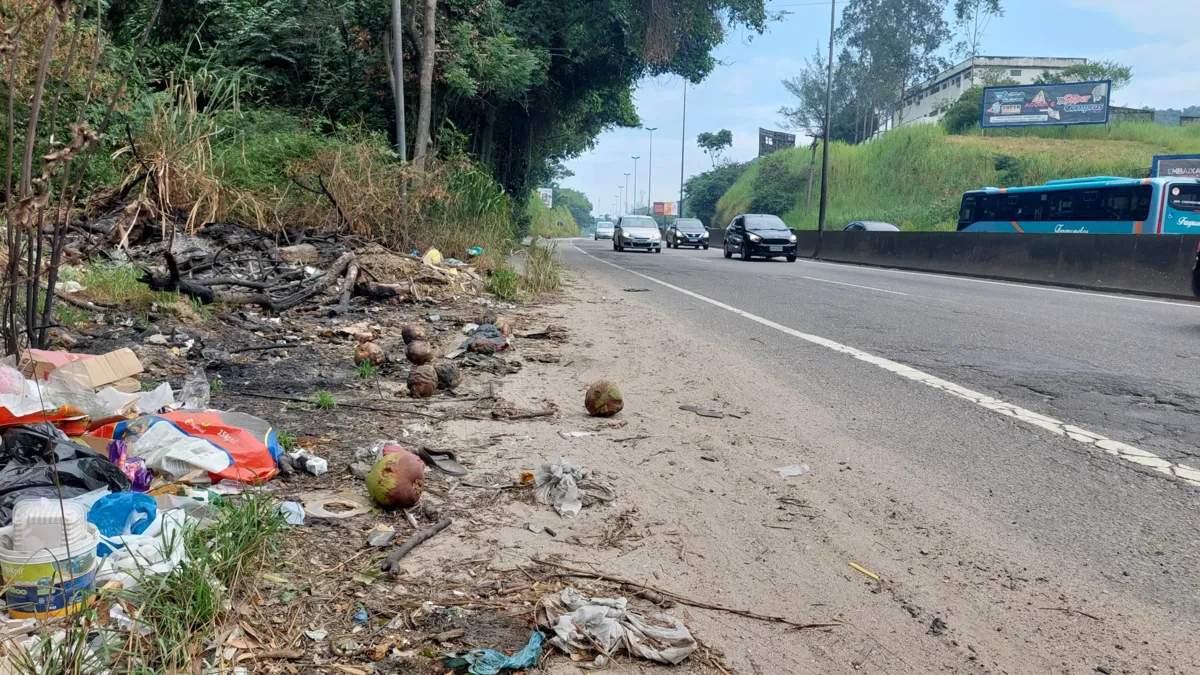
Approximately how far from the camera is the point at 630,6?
20969mm

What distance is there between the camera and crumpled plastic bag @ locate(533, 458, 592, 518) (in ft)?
10.9

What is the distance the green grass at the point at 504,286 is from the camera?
10789mm

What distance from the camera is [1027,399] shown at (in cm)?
510

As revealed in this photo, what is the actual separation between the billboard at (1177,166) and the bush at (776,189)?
75.4 ft

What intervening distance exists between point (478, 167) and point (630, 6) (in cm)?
746

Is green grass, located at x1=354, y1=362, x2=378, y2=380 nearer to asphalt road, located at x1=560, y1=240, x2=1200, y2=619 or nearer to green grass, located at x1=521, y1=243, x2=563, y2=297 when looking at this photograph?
asphalt road, located at x1=560, y1=240, x2=1200, y2=619

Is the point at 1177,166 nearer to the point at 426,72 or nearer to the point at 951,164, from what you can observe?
the point at 951,164

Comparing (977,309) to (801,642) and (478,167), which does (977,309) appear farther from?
(478,167)

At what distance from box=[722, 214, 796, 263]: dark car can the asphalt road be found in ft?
47.0

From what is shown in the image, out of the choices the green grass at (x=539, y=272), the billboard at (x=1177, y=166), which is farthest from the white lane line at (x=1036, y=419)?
the billboard at (x=1177, y=166)

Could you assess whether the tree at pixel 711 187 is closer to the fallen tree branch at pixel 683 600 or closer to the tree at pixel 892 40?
the tree at pixel 892 40

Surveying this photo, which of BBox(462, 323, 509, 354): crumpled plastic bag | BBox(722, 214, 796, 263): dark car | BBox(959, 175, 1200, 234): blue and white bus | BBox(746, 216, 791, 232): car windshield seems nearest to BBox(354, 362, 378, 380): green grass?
BBox(462, 323, 509, 354): crumpled plastic bag

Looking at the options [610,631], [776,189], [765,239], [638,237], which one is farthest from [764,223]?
[776,189]

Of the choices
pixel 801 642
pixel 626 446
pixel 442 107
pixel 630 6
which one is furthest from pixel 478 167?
pixel 801 642
